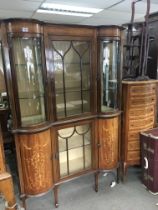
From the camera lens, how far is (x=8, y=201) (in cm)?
170

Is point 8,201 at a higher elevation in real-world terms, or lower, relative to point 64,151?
lower

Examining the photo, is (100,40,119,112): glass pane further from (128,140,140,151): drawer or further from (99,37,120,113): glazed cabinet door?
(128,140,140,151): drawer

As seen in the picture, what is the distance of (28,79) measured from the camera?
69.2 inches

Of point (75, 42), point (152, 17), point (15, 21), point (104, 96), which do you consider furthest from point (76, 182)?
point (152, 17)

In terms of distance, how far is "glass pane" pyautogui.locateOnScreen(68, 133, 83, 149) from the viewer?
2.09 m

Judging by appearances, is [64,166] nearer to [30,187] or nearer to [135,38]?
[30,187]

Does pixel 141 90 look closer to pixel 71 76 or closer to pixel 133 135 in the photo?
pixel 133 135

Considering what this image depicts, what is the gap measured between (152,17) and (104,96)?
1337 mm

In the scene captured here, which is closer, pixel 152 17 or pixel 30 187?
pixel 30 187

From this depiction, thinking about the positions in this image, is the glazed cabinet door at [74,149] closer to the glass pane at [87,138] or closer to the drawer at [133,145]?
the glass pane at [87,138]

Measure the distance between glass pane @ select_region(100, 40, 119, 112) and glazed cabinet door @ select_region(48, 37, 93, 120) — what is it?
0.16 m

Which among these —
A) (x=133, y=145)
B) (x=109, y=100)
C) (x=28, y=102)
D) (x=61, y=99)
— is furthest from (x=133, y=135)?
(x=28, y=102)

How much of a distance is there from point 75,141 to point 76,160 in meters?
0.24

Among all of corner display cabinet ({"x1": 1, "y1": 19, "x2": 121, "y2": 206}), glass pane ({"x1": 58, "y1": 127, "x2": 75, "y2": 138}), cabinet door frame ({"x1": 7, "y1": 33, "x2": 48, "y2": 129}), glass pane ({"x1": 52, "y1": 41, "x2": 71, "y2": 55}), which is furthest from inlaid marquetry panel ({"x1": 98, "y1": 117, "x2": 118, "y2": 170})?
glass pane ({"x1": 52, "y1": 41, "x2": 71, "y2": 55})
